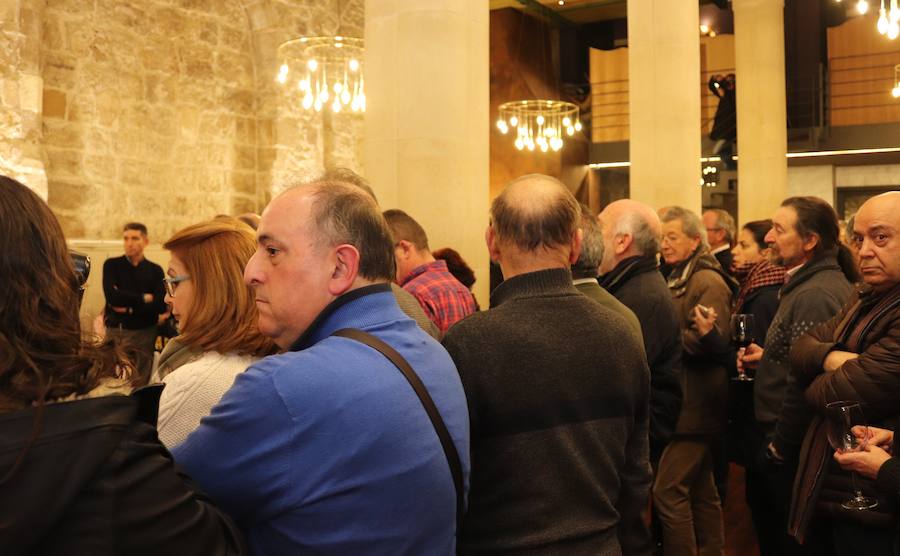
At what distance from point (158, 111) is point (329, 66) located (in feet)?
6.47

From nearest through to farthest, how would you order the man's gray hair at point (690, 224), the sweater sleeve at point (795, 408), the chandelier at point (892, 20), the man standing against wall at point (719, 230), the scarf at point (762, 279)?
the sweater sleeve at point (795, 408) → the scarf at point (762, 279) → the man's gray hair at point (690, 224) → the man standing against wall at point (719, 230) → the chandelier at point (892, 20)

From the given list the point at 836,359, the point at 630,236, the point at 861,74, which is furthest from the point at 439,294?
the point at 861,74

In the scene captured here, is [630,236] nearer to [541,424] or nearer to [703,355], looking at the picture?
[703,355]

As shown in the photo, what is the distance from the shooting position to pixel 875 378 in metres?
2.50

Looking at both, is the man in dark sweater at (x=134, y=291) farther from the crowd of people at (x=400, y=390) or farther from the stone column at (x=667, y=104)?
the stone column at (x=667, y=104)

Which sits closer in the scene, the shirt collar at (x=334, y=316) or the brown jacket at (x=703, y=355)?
the shirt collar at (x=334, y=316)

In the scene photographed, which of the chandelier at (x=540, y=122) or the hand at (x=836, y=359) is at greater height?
the chandelier at (x=540, y=122)

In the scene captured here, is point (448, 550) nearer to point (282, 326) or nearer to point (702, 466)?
point (282, 326)

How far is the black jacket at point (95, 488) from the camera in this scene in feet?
3.32

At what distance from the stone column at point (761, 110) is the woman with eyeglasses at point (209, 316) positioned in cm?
1152

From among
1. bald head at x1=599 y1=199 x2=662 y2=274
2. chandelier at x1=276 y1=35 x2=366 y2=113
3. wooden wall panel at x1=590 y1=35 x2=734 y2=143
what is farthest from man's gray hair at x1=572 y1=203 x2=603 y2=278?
wooden wall panel at x1=590 y1=35 x2=734 y2=143

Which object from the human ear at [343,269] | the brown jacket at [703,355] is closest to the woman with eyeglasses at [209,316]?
the human ear at [343,269]

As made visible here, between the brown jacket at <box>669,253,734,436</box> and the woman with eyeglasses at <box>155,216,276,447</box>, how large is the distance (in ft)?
7.77

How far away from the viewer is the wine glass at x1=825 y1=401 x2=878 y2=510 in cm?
237
